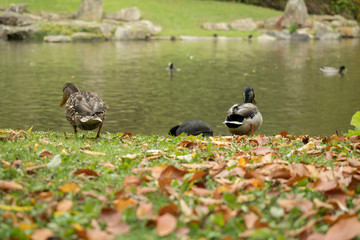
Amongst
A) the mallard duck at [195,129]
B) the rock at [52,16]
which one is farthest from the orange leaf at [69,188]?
the rock at [52,16]

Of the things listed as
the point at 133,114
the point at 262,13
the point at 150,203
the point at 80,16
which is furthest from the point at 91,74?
the point at 262,13

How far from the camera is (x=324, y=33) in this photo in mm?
48188

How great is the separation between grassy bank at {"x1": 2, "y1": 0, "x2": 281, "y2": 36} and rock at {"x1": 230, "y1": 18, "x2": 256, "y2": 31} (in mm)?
1774

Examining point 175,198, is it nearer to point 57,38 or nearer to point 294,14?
point 57,38

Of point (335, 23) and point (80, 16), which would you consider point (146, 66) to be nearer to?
point (80, 16)

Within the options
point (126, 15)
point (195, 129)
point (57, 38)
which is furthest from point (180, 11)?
point (195, 129)

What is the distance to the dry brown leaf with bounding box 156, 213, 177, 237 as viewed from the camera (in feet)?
9.00

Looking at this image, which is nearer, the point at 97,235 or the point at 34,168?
the point at 97,235

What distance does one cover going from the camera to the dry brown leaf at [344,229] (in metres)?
2.67

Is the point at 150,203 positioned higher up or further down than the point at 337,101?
higher up

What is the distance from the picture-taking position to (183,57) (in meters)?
27.4

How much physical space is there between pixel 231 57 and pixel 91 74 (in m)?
10.3

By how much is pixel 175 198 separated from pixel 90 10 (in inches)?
1671

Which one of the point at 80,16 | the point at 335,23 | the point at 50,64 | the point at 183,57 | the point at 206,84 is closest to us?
the point at 206,84
